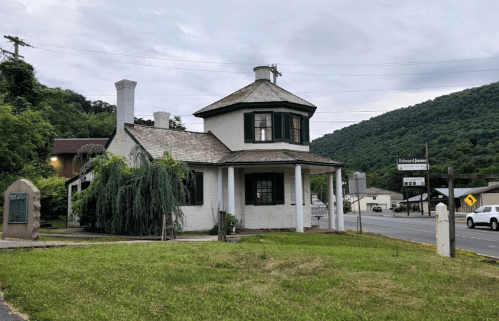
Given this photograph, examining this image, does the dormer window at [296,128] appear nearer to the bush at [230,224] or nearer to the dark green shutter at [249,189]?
the dark green shutter at [249,189]

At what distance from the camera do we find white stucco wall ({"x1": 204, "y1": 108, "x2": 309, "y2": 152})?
888 inches

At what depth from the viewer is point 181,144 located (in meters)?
22.0

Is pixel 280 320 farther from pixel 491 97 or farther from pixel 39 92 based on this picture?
pixel 491 97

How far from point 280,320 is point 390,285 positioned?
267 centimetres

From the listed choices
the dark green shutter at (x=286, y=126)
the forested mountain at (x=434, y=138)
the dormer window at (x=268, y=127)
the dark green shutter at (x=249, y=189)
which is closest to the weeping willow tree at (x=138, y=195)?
the dark green shutter at (x=249, y=189)

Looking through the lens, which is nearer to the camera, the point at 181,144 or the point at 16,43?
the point at 181,144

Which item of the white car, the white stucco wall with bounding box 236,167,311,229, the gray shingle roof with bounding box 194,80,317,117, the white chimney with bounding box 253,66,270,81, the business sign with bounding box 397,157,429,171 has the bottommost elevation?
the white car

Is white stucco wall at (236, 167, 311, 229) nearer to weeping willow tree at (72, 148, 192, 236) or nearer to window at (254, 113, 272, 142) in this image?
window at (254, 113, 272, 142)

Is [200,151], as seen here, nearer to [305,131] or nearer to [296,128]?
[296,128]

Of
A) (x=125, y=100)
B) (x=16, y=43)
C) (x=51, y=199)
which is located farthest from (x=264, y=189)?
(x=16, y=43)

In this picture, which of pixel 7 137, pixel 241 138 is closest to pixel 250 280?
pixel 241 138

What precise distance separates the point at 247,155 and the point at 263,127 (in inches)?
80.2

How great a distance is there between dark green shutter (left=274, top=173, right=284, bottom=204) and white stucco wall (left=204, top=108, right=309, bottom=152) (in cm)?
144

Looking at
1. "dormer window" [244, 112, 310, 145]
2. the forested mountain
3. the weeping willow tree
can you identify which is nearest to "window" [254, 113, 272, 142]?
"dormer window" [244, 112, 310, 145]
